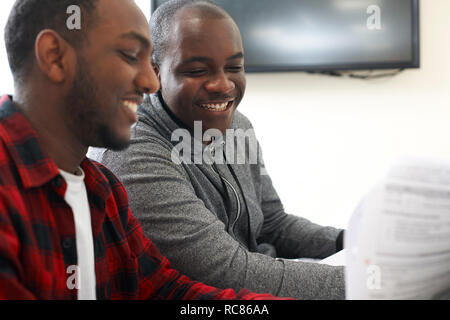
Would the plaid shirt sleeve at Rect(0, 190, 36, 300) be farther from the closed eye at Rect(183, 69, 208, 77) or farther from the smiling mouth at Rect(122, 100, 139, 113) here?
the closed eye at Rect(183, 69, 208, 77)

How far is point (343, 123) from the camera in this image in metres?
2.42

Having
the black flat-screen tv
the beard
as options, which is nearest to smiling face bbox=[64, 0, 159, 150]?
the beard

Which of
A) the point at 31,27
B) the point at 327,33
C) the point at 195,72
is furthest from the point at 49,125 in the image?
the point at 327,33

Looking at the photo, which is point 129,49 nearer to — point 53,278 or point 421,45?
point 53,278

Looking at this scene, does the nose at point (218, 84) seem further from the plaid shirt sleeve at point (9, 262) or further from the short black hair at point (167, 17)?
the plaid shirt sleeve at point (9, 262)

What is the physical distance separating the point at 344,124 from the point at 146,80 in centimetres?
183

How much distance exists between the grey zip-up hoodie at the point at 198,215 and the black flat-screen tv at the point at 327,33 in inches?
51.9

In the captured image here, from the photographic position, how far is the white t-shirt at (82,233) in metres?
0.68

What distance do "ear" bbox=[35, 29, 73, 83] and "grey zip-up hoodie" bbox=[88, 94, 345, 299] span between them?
13.1 inches

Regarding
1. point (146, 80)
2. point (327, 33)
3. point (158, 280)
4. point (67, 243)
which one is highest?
point (327, 33)

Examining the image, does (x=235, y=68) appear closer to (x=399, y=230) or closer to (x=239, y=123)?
(x=239, y=123)

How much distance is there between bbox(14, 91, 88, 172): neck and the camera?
2.20 ft

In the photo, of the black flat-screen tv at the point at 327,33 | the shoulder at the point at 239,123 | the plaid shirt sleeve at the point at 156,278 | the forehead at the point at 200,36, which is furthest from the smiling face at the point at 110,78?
the black flat-screen tv at the point at 327,33

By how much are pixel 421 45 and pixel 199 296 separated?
200 cm
